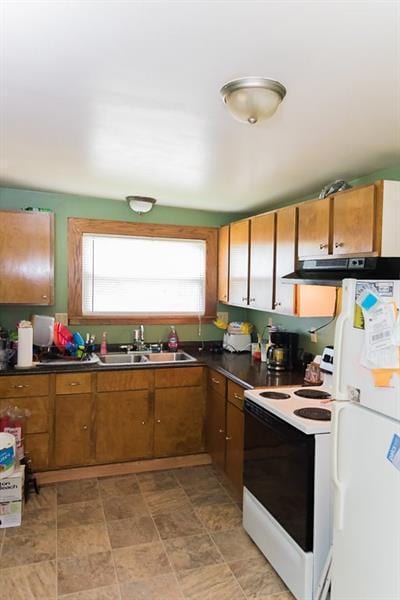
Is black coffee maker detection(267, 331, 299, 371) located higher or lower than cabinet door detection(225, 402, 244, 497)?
higher

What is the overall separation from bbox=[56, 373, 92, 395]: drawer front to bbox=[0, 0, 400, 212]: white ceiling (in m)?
1.54

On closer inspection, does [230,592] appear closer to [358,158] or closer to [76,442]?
[76,442]

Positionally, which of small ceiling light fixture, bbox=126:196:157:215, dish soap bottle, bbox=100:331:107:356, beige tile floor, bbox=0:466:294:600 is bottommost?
beige tile floor, bbox=0:466:294:600

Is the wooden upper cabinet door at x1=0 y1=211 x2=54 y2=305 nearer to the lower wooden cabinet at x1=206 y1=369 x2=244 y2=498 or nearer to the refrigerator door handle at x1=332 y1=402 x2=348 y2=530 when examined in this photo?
the lower wooden cabinet at x1=206 y1=369 x2=244 y2=498

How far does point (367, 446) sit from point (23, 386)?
253 cm

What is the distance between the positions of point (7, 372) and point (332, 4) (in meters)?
2.99

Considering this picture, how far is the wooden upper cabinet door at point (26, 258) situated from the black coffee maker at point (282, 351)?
1.88 m

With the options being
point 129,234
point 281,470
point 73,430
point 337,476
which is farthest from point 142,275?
point 337,476

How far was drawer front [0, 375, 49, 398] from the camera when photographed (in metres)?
3.16

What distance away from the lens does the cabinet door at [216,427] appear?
331cm

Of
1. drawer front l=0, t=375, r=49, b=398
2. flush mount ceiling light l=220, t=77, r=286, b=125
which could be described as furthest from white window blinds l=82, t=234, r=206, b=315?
flush mount ceiling light l=220, t=77, r=286, b=125

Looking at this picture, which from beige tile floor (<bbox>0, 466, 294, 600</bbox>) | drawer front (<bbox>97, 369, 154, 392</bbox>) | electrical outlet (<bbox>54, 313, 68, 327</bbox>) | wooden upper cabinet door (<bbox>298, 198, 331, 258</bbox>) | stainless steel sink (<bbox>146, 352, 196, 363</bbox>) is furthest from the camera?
stainless steel sink (<bbox>146, 352, 196, 363</bbox>)

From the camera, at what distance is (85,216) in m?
3.92

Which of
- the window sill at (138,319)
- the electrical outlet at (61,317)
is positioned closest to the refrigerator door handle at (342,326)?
the window sill at (138,319)
